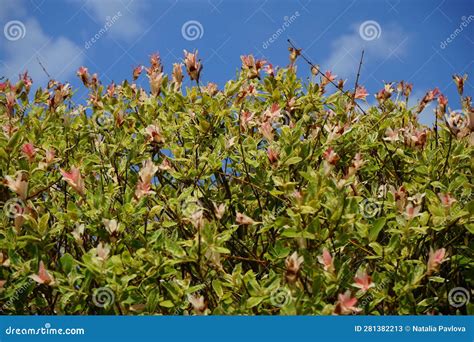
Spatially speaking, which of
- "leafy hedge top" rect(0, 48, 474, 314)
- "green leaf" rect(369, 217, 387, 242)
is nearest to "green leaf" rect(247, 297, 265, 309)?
"leafy hedge top" rect(0, 48, 474, 314)

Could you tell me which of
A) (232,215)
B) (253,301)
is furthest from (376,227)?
(232,215)

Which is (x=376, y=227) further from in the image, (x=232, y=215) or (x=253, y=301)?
(x=232, y=215)

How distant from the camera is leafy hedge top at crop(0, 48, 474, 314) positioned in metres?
2.74

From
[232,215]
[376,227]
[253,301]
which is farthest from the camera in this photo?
[232,215]

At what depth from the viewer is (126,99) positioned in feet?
15.5

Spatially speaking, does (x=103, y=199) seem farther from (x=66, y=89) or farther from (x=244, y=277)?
(x=66, y=89)

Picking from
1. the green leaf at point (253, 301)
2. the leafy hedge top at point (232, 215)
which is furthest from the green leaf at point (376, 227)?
the green leaf at point (253, 301)

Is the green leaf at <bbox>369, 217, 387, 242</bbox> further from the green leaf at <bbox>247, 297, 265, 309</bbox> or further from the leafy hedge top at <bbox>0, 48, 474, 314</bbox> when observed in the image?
the green leaf at <bbox>247, 297, 265, 309</bbox>

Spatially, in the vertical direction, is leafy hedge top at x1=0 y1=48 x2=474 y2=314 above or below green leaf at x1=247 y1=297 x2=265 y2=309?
above

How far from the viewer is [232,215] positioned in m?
3.34

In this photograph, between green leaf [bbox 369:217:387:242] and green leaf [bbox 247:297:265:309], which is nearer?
green leaf [bbox 247:297:265:309]

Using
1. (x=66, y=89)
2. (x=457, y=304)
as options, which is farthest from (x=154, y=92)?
(x=457, y=304)

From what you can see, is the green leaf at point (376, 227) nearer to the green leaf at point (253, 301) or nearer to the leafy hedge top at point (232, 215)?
the leafy hedge top at point (232, 215)

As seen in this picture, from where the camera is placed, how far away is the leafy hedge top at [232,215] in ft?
9.00
